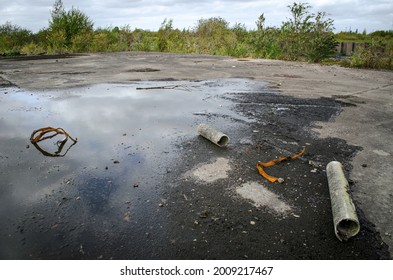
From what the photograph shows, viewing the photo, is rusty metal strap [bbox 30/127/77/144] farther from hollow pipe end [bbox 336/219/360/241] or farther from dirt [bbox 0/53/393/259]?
hollow pipe end [bbox 336/219/360/241]

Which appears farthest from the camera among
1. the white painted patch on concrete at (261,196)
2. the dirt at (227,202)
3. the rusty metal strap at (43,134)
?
the rusty metal strap at (43,134)

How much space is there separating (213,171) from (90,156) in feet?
4.49

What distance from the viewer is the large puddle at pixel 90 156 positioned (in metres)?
2.06

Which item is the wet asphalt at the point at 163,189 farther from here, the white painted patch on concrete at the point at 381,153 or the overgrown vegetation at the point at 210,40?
the overgrown vegetation at the point at 210,40

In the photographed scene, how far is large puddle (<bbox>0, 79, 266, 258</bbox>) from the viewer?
206 cm

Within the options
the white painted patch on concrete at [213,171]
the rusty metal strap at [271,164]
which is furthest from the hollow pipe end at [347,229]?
the white painted patch on concrete at [213,171]

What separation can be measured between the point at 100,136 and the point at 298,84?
5288mm

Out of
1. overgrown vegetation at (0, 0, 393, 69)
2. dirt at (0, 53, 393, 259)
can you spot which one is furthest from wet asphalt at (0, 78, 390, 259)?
overgrown vegetation at (0, 0, 393, 69)

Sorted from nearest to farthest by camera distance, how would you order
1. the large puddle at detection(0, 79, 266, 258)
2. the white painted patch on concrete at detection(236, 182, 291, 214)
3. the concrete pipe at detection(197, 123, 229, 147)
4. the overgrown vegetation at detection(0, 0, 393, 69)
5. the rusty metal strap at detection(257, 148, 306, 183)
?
the large puddle at detection(0, 79, 266, 258) → the white painted patch on concrete at detection(236, 182, 291, 214) → the rusty metal strap at detection(257, 148, 306, 183) → the concrete pipe at detection(197, 123, 229, 147) → the overgrown vegetation at detection(0, 0, 393, 69)

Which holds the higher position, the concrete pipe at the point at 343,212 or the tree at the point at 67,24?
the tree at the point at 67,24

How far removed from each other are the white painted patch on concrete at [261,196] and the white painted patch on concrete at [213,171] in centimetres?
27

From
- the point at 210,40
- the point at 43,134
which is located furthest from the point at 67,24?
Answer: the point at 43,134

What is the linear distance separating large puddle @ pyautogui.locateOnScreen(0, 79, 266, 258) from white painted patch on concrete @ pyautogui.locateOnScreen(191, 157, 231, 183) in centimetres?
32
